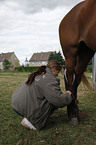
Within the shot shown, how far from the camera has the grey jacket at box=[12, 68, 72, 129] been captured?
6.82 feet

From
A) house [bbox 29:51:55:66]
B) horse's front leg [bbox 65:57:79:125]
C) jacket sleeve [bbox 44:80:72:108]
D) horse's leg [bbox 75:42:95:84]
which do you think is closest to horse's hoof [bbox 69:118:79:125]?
horse's front leg [bbox 65:57:79:125]

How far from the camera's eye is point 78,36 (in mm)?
2418

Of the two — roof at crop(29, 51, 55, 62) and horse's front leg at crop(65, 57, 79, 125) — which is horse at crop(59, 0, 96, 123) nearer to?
horse's front leg at crop(65, 57, 79, 125)

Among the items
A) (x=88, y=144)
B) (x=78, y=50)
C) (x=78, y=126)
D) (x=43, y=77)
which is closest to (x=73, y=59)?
(x=78, y=50)

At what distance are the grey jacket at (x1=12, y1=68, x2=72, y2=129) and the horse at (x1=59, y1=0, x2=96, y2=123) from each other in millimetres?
620

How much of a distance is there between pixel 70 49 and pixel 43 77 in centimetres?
77

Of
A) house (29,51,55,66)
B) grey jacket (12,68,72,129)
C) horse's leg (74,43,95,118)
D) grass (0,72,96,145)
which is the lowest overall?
grass (0,72,96,145)

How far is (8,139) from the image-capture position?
80.1 inches

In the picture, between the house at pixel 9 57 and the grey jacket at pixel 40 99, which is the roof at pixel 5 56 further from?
the grey jacket at pixel 40 99

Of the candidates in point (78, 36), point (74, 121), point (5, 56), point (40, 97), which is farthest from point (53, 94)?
point (5, 56)

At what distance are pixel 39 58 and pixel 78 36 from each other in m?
54.3

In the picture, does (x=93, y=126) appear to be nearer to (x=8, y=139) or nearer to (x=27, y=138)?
(x=27, y=138)

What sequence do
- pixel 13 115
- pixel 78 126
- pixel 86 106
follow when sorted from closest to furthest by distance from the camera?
pixel 78 126
pixel 13 115
pixel 86 106

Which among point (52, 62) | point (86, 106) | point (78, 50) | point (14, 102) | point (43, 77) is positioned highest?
point (78, 50)
